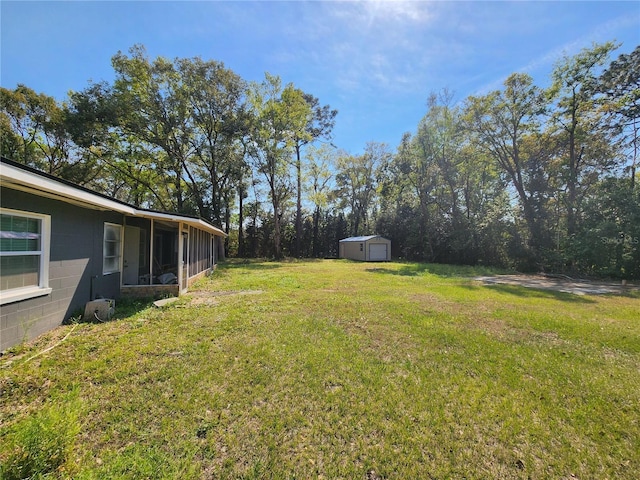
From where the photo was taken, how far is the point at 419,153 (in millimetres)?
20938

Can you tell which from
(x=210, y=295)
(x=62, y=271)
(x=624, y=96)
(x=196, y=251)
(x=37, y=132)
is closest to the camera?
(x=62, y=271)

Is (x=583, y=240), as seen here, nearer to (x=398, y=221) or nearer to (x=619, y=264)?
(x=619, y=264)

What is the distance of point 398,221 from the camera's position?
2659cm

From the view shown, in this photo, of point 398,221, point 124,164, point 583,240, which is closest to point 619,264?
point 583,240

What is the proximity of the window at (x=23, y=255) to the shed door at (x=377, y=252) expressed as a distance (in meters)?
20.8

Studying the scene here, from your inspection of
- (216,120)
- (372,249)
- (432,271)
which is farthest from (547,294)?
(216,120)

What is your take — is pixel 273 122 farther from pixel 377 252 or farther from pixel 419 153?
pixel 377 252

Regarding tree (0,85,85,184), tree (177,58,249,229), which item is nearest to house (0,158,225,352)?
tree (177,58,249,229)

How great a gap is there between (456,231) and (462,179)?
5211 mm

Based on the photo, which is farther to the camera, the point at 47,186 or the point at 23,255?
the point at 23,255

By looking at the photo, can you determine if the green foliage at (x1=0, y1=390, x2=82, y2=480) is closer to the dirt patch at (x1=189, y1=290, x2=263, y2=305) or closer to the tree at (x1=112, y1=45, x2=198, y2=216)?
the dirt patch at (x1=189, y1=290, x2=263, y2=305)

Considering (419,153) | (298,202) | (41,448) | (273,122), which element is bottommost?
(41,448)

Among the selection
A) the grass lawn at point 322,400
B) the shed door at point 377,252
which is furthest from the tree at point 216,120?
the grass lawn at point 322,400

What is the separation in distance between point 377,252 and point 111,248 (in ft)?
64.8
